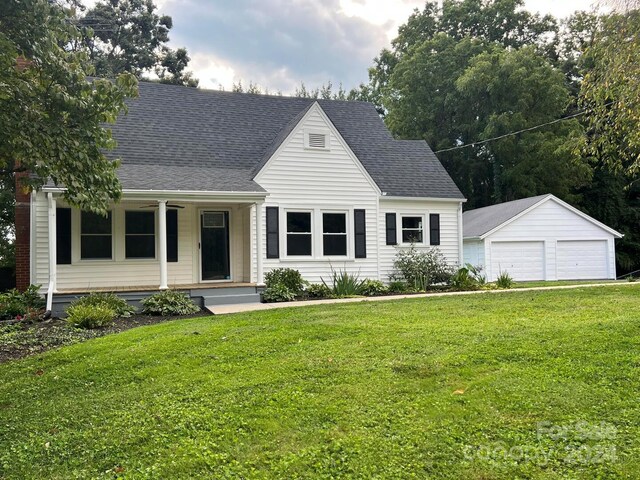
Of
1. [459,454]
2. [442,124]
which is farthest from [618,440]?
[442,124]

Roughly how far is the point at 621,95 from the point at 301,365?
772 cm

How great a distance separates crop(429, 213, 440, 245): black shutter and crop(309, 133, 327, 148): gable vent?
4622 mm

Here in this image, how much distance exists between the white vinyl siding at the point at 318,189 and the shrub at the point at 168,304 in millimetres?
3125

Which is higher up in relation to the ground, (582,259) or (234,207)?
(234,207)

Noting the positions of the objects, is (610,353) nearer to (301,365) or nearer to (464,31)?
(301,365)

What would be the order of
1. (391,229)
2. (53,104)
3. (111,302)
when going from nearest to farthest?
(53,104) → (111,302) → (391,229)

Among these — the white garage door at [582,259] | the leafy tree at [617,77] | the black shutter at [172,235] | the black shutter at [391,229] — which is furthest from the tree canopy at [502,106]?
the black shutter at [172,235]

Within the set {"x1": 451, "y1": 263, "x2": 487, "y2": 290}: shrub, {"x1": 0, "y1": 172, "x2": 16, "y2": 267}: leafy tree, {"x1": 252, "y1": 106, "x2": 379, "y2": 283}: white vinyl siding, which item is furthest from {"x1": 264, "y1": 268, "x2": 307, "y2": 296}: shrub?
{"x1": 0, "y1": 172, "x2": 16, "y2": 267}: leafy tree

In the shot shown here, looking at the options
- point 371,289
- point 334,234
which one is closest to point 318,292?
point 371,289

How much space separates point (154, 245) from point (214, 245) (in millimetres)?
1704

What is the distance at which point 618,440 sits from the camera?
132 inches

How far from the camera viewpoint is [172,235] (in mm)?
13719

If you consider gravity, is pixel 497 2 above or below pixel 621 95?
above

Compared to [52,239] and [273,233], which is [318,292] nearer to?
[273,233]
